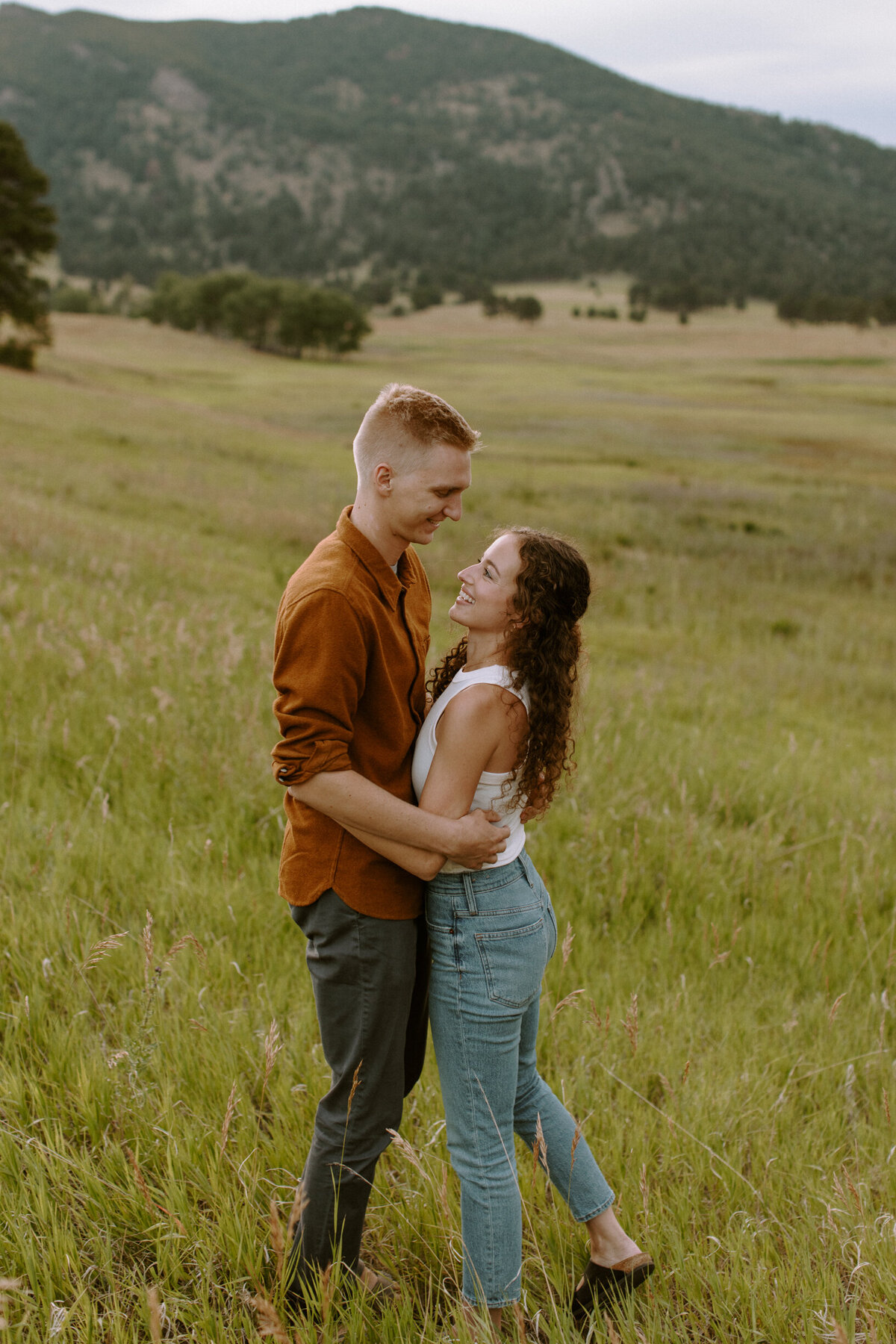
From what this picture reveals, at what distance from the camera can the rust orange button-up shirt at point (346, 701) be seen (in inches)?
83.4

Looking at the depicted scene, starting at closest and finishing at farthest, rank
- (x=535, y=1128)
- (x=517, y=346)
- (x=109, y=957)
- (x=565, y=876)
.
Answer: (x=535, y=1128)
(x=109, y=957)
(x=565, y=876)
(x=517, y=346)

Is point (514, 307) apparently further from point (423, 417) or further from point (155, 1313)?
point (155, 1313)

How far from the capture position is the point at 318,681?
2100 millimetres

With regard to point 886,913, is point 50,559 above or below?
above

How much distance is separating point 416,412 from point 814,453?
4523 cm

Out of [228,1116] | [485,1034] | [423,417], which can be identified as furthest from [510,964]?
[423,417]

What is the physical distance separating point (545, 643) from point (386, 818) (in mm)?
606

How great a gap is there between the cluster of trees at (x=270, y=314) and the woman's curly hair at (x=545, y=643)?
10793 cm

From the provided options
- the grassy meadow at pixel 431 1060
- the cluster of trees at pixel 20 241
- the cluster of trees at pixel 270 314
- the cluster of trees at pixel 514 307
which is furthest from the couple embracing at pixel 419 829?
the cluster of trees at pixel 514 307

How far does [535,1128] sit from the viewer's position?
2.54 metres

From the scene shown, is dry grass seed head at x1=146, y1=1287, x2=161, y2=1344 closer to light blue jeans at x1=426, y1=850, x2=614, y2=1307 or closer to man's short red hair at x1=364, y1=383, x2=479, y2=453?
light blue jeans at x1=426, y1=850, x2=614, y2=1307

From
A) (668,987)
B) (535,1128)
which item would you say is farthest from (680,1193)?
(668,987)

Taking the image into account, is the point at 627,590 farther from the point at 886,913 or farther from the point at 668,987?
the point at 668,987

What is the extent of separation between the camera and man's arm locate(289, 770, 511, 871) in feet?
6.98
